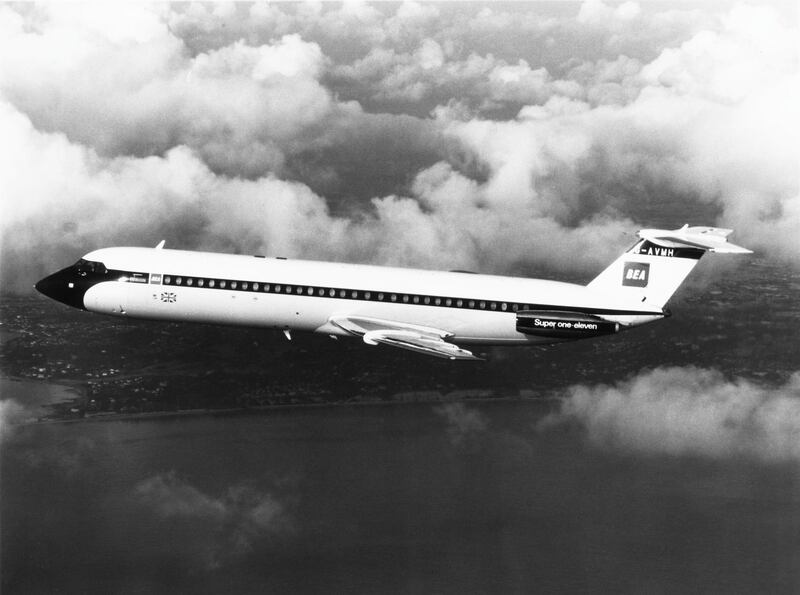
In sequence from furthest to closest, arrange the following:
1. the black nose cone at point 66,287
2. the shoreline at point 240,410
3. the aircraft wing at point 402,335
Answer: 1. the shoreline at point 240,410
2. the black nose cone at point 66,287
3. the aircraft wing at point 402,335

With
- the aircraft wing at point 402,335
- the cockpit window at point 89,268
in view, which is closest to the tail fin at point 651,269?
the aircraft wing at point 402,335

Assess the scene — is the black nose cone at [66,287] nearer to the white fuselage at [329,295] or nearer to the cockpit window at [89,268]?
the cockpit window at [89,268]

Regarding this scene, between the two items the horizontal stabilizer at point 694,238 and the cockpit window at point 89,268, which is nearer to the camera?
the horizontal stabilizer at point 694,238

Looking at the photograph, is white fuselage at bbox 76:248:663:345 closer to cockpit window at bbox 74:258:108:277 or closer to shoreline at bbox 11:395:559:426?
cockpit window at bbox 74:258:108:277

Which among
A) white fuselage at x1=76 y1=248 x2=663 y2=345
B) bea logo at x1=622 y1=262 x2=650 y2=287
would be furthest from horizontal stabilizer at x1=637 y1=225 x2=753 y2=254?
white fuselage at x1=76 y1=248 x2=663 y2=345

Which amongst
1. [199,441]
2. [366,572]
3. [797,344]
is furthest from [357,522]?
[797,344]

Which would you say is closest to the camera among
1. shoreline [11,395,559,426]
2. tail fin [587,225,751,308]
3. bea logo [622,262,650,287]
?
tail fin [587,225,751,308]
